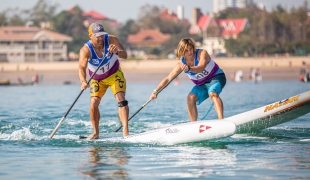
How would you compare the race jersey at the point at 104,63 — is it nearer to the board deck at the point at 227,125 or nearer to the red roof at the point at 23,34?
the board deck at the point at 227,125

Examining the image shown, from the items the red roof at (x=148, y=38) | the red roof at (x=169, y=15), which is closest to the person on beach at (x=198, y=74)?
the red roof at (x=148, y=38)

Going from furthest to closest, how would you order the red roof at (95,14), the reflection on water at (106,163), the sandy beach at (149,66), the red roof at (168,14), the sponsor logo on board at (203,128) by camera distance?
the red roof at (168,14), the red roof at (95,14), the sandy beach at (149,66), the sponsor logo on board at (203,128), the reflection on water at (106,163)

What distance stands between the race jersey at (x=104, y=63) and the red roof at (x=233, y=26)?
125m

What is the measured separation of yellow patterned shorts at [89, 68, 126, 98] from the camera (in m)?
14.6

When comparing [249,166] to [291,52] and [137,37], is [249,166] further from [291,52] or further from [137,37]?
[137,37]

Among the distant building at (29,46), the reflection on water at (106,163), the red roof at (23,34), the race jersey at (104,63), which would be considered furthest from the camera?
the red roof at (23,34)

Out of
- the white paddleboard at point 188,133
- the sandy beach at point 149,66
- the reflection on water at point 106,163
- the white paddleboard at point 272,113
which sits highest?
the white paddleboard at point 272,113

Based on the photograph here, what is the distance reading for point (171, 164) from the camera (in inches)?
464

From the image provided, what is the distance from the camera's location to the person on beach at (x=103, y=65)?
46.4 ft

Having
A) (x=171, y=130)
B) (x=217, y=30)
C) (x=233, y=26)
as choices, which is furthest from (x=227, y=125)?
(x=233, y=26)

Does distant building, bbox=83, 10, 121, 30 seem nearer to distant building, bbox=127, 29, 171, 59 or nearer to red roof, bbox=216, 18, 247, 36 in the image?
distant building, bbox=127, 29, 171, 59

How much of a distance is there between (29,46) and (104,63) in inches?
4033

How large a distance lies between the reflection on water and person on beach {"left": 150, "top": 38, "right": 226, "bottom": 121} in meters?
1.49

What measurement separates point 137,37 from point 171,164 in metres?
134
